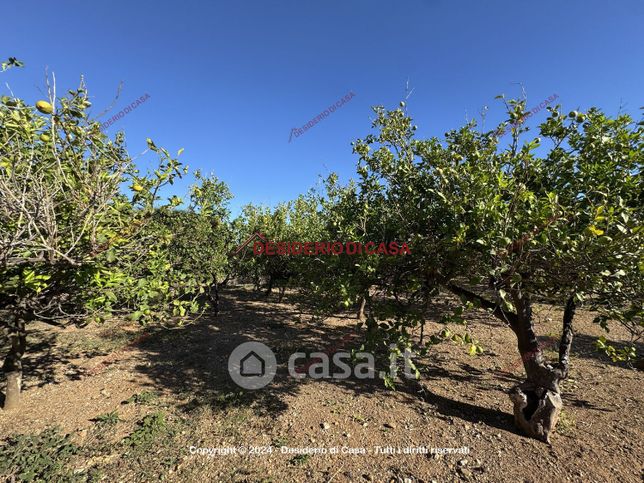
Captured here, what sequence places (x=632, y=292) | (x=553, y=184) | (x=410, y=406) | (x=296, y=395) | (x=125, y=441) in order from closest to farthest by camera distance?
(x=632, y=292), (x=553, y=184), (x=125, y=441), (x=410, y=406), (x=296, y=395)

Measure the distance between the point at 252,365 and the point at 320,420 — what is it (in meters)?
3.77

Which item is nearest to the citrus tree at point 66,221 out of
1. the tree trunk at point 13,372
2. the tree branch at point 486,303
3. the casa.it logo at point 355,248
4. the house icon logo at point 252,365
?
the tree trunk at point 13,372

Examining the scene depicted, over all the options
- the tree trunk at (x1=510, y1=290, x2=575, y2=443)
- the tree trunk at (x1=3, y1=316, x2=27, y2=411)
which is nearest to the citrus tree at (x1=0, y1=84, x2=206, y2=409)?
the tree trunk at (x1=3, y1=316, x2=27, y2=411)

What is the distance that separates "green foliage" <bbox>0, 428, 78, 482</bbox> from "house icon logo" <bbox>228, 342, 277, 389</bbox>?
3.72m

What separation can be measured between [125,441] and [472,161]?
8.33 meters

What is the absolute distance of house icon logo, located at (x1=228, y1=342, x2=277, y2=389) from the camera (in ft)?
27.4

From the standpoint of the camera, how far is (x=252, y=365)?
9.55 metres

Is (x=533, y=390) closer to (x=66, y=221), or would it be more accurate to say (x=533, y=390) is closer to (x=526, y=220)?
(x=526, y=220)

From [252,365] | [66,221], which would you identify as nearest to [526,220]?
[66,221]

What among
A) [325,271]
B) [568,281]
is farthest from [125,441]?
[568,281]

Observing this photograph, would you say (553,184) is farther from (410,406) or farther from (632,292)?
(410,406)

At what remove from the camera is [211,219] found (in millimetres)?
14508

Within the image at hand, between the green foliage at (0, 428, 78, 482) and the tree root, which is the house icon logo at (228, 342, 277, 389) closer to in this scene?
the green foliage at (0, 428, 78, 482)

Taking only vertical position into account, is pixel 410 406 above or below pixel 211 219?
below
